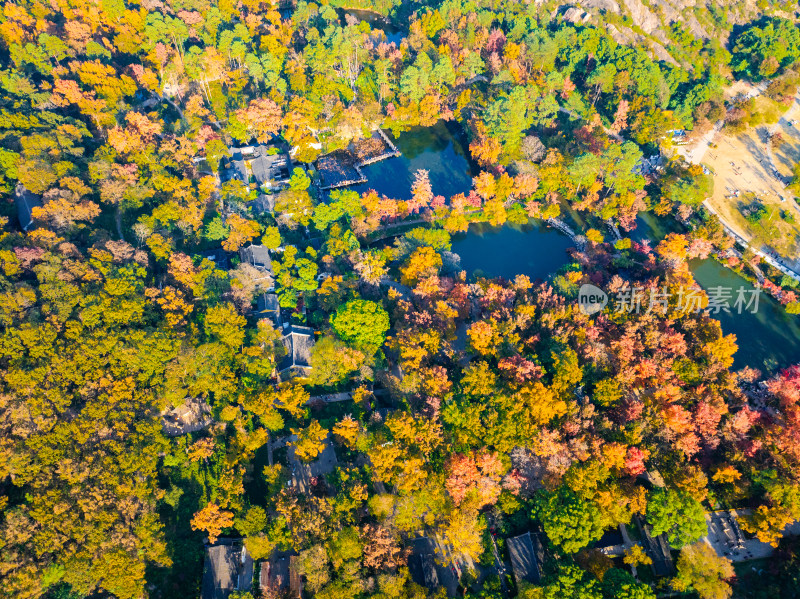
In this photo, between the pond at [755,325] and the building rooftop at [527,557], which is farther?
the pond at [755,325]

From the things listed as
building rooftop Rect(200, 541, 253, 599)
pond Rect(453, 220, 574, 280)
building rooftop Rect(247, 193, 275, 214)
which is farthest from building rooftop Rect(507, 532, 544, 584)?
building rooftop Rect(247, 193, 275, 214)

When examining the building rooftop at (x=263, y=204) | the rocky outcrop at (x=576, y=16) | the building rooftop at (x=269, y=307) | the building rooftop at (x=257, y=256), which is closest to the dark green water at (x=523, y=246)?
the building rooftop at (x=263, y=204)

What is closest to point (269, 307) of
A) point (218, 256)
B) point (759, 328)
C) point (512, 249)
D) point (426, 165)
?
point (218, 256)

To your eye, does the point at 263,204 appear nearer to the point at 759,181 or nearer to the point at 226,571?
the point at 226,571

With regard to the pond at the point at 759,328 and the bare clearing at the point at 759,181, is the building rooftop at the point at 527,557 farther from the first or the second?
the bare clearing at the point at 759,181

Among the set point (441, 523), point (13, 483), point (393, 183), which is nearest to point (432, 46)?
point (393, 183)

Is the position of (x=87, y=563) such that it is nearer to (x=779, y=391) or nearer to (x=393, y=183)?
(x=393, y=183)

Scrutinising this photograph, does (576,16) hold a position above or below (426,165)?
above
